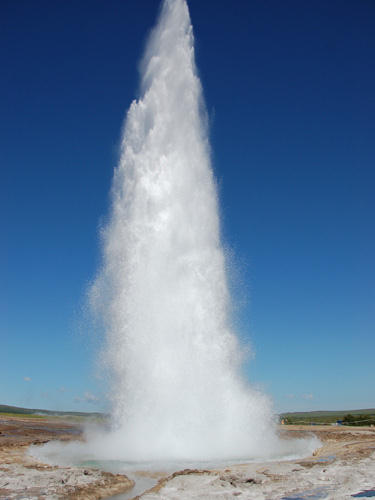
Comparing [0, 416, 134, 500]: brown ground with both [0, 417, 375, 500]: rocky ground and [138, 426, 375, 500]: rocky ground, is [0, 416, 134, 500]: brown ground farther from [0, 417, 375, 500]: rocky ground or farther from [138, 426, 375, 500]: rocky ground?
[138, 426, 375, 500]: rocky ground

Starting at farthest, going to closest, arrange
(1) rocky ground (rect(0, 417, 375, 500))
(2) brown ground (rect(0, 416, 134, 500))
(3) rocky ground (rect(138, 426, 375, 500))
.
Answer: (2) brown ground (rect(0, 416, 134, 500)), (1) rocky ground (rect(0, 417, 375, 500)), (3) rocky ground (rect(138, 426, 375, 500))

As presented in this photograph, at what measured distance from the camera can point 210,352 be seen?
21.8 meters

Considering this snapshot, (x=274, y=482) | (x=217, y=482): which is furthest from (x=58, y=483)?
(x=274, y=482)

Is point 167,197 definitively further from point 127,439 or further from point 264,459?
point 264,459

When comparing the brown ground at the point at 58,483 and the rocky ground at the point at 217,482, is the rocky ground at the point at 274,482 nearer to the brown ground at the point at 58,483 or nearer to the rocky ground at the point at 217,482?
the rocky ground at the point at 217,482

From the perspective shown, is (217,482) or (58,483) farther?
(58,483)

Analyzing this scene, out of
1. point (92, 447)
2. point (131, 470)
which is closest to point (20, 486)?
point (131, 470)

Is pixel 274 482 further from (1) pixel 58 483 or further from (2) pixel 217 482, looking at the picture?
(1) pixel 58 483

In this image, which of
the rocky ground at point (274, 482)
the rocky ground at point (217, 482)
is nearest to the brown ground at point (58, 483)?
the rocky ground at point (217, 482)

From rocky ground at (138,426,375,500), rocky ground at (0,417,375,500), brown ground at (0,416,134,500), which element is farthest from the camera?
brown ground at (0,416,134,500)

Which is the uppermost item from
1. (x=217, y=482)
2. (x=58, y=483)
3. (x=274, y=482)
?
(x=58, y=483)

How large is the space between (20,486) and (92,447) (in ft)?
30.8

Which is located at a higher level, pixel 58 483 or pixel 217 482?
pixel 58 483

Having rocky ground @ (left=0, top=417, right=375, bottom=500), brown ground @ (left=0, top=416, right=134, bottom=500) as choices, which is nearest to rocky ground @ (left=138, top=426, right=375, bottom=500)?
rocky ground @ (left=0, top=417, right=375, bottom=500)
